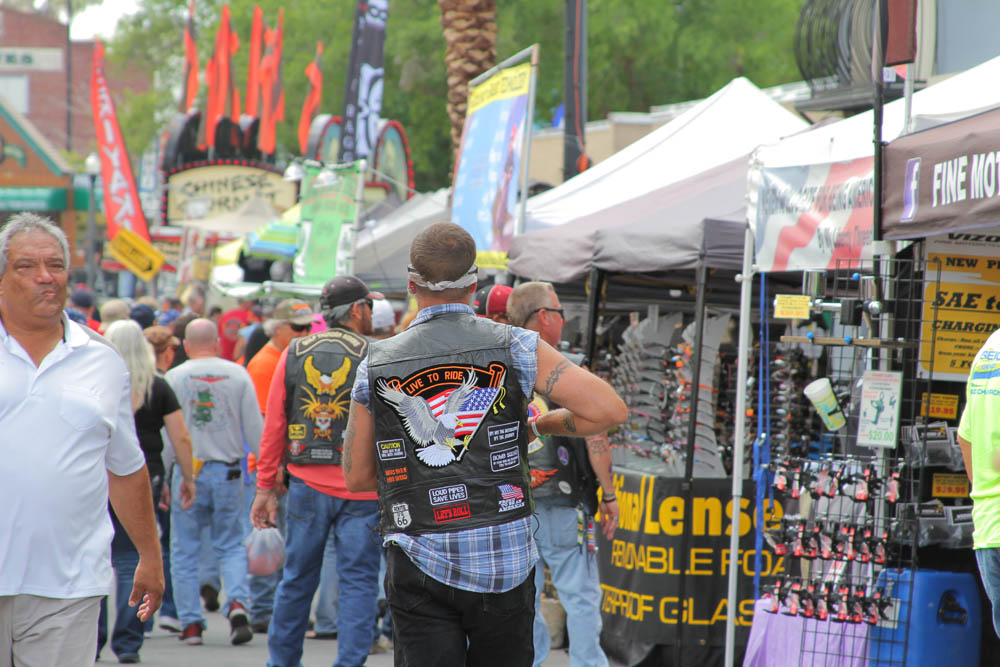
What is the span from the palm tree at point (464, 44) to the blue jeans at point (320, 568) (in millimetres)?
7517

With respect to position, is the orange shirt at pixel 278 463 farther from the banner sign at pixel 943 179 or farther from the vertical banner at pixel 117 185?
the vertical banner at pixel 117 185

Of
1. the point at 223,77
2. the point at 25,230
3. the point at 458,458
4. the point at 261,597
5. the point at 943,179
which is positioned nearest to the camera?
the point at 458,458

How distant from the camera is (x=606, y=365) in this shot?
370 inches

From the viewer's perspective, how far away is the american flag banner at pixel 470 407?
375cm

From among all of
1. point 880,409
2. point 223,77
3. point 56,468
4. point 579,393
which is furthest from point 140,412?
point 223,77

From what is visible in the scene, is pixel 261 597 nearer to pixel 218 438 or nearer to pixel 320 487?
pixel 218 438

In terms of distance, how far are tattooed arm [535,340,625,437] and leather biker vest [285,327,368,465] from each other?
301 centimetres

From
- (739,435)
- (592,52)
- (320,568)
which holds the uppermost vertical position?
(592,52)

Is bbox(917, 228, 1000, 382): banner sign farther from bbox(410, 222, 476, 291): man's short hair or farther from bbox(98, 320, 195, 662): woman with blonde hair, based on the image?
bbox(98, 320, 195, 662): woman with blonde hair

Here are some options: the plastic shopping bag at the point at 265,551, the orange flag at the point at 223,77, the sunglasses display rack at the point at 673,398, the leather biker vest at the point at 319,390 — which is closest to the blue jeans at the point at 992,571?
the sunglasses display rack at the point at 673,398

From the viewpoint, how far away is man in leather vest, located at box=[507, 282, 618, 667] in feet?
20.5

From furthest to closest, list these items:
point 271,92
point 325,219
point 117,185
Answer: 1. point 271,92
2. point 117,185
3. point 325,219

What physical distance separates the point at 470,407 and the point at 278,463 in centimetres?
318

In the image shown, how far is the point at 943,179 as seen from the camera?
505 centimetres
